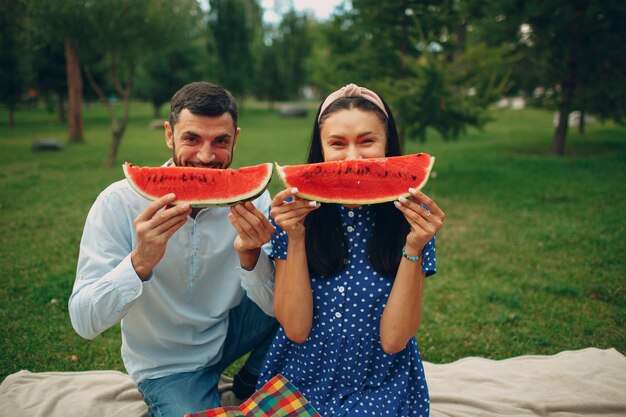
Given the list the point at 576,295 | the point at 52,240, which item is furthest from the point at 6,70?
the point at 576,295

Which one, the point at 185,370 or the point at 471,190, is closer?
the point at 185,370

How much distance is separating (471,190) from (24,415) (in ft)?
29.0

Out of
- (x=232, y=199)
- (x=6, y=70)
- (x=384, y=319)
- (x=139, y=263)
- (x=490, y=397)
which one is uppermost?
(x=6, y=70)

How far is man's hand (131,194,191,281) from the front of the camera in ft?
6.66

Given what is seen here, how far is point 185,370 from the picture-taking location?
2.68 meters

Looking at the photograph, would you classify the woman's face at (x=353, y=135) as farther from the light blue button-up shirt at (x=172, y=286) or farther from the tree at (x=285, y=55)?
the tree at (x=285, y=55)

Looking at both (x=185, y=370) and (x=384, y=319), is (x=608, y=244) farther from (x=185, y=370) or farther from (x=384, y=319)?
(x=185, y=370)

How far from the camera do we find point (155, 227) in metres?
2.05

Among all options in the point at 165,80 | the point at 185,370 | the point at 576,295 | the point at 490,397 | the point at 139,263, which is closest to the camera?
the point at 139,263

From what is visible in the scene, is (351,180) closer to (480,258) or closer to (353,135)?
(353,135)

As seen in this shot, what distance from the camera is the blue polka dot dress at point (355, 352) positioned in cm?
224

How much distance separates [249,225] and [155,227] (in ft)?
1.36

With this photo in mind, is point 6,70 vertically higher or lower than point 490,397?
higher

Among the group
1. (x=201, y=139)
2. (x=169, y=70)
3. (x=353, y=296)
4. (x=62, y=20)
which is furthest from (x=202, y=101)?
(x=169, y=70)
